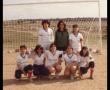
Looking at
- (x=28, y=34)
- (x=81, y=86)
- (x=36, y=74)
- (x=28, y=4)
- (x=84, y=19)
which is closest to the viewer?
(x=81, y=86)

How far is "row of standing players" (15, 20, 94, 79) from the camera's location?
28.1 ft

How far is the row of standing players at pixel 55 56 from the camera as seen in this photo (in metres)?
8.58

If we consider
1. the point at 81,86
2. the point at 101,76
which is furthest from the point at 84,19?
the point at 81,86

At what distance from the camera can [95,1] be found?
45.8ft

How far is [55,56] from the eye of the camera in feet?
28.5

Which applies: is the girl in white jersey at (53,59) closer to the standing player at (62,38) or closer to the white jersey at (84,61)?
the standing player at (62,38)

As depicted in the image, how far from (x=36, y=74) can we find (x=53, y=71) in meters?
0.43

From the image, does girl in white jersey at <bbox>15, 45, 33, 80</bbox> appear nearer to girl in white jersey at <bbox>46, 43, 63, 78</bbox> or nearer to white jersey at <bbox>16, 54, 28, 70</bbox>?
white jersey at <bbox>16, 54, 28, 70</bbox>

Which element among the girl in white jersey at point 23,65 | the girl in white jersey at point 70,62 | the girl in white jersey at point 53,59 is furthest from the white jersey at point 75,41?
the girl in white jersey at point 23,65

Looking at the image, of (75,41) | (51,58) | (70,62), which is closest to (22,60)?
(51,58)

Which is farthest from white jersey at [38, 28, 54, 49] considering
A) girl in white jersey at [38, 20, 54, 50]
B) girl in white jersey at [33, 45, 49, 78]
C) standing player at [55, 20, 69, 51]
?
girl in white jersey at [33, 45, 49, 78]

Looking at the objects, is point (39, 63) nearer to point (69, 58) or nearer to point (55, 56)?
point (55, 56)

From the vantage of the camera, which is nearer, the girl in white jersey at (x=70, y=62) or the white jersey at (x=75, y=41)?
the girl in white jersey at (x=70, y=62)

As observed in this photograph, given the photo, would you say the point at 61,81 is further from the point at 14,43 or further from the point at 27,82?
the point at 14,43
